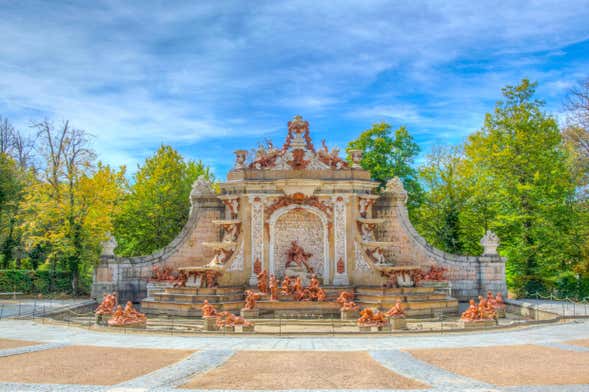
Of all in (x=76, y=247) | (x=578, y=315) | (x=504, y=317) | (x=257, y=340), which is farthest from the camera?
(x=76, y=247)

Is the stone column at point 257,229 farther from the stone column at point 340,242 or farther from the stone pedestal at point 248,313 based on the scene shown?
the stone pedestal at point 248,313

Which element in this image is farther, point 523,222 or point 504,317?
point 523,222

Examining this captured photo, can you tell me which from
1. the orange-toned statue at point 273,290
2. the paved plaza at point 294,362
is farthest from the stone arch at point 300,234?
the paved plaza at point 294,362

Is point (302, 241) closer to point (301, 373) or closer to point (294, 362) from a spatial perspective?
point (294, 362)

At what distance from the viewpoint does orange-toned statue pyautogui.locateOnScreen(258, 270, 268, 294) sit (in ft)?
85.9

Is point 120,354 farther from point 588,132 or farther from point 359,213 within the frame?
point 588,132

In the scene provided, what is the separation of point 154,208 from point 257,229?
13.4 metres

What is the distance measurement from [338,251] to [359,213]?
2.46 m

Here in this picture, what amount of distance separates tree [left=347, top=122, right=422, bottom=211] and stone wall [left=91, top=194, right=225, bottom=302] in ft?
46.8

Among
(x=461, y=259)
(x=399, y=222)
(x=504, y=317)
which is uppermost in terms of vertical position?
A: (x=399, y=222)

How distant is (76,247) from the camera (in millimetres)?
32656

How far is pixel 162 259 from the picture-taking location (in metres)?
30.0

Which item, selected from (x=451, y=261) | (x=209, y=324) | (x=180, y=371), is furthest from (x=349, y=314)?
(x=180, y=371)

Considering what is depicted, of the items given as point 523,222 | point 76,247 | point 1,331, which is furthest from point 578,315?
point 76,247
